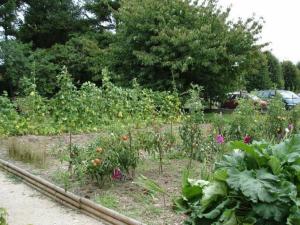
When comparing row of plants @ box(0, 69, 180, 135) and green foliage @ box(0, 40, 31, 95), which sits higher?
green foliage @ box(0, 40, 31, 95)

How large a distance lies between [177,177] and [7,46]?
18853mm

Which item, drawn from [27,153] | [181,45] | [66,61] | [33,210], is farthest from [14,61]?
[33,210]

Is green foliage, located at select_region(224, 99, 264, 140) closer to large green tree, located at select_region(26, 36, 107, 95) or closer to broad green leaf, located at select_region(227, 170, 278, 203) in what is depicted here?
broad green leaf, located at select_region(227, 170, 278, 203)

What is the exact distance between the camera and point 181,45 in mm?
16828

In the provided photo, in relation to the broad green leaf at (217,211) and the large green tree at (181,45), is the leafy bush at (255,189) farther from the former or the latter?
the large green tree at (181,45)

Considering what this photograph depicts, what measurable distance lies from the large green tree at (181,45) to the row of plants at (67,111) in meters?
3.92

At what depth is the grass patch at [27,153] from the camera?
808cm

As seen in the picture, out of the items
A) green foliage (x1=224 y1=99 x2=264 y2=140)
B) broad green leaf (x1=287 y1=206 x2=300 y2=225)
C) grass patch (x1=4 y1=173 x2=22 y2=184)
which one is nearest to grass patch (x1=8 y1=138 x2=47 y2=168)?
grass patch (x1=4 y1=173 x2=22 y2=184)

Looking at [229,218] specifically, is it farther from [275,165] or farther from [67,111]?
[67,111]

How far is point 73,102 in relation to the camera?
39.7ft

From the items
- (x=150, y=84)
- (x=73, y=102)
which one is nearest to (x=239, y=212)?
(x=73, y=102)

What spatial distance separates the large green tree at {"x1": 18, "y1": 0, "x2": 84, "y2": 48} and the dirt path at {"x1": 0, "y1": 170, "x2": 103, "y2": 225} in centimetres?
Result: 2176

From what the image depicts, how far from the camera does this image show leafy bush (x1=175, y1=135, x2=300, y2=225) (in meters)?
3.67

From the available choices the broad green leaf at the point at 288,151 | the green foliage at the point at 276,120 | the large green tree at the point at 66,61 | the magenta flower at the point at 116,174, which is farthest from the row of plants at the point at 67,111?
the large green tree at the point at 66,61
